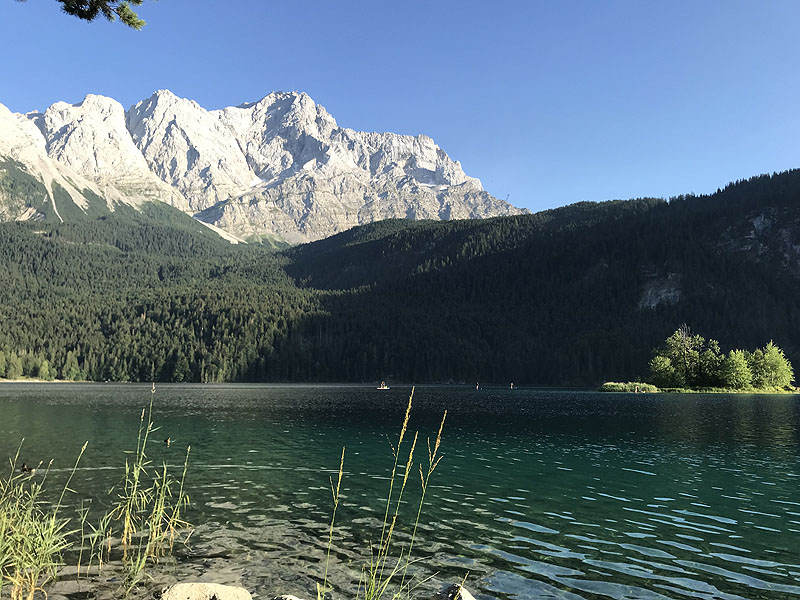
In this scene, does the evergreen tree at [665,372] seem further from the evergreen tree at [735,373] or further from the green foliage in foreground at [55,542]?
the green foliage in foreground at [55,542]

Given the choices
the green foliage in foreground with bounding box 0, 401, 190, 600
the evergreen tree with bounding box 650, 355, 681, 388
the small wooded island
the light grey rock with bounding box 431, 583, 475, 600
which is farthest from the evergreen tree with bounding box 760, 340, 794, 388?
the light grey rock with bounding box 431, 583, 475, 600

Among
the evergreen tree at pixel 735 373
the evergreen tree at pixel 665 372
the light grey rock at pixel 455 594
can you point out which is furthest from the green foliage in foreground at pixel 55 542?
the evergreen tree at pixel 735 373

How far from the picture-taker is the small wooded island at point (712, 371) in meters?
163

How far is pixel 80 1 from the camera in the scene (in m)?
13.9

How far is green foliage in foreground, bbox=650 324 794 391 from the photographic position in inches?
6412

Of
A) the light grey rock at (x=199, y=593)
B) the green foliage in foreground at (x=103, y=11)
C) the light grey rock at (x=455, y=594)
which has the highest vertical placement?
the green foliage in foreground at (x=103, y=11)

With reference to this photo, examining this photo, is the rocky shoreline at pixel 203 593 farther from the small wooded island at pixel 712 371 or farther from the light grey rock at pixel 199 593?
the small wooded island at pixel 712 371

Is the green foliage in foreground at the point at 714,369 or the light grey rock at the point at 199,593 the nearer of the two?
the light grey rock at the point at 199,593

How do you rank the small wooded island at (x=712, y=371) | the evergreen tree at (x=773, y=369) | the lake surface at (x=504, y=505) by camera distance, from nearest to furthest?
the lake surface at (x=504, y=505)
the small wooded island at (x=712, y=371)
the evergreen tree at (x=773, y=369)

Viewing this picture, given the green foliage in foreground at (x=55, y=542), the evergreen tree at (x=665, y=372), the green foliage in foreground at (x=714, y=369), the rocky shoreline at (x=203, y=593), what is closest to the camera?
the rocky shoreline at (x=203, y=593)

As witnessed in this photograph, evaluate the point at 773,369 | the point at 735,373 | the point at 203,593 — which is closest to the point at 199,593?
the point at 203,593

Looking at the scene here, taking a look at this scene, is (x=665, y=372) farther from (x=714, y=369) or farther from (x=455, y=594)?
(x=455, y=594)

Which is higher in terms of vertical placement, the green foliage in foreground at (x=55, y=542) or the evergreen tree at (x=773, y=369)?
the evergreen tree at (x=773, y=369)

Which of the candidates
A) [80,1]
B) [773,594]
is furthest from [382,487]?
[80,1]
